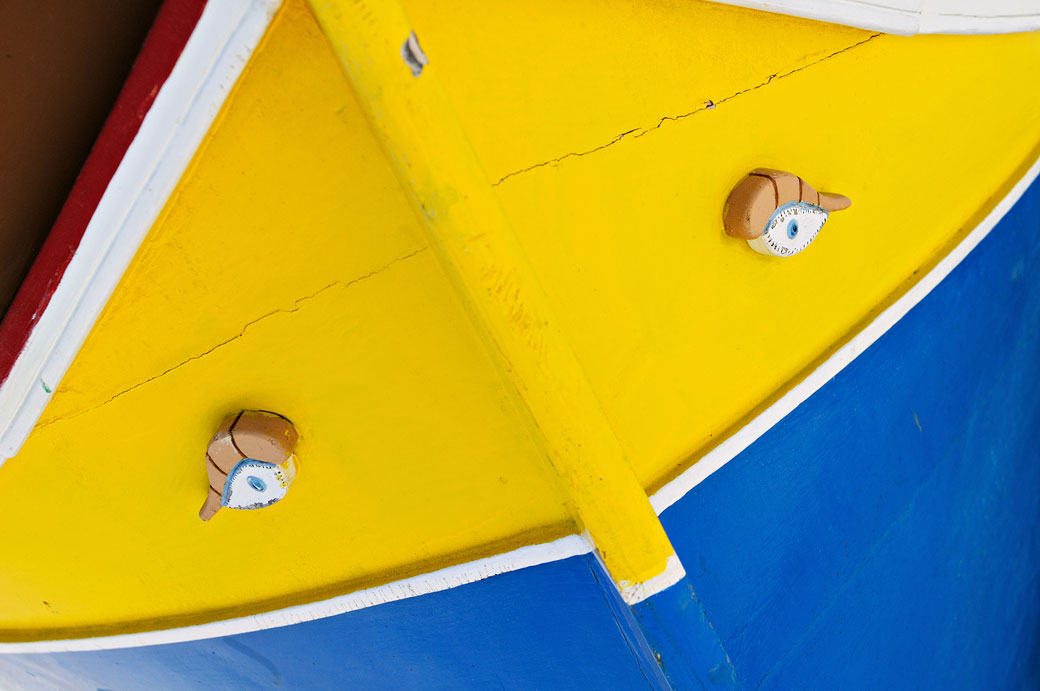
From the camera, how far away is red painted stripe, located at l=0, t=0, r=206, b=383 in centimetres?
62

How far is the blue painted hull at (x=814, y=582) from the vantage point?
932mm

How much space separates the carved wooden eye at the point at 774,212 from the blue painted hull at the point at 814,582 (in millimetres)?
283

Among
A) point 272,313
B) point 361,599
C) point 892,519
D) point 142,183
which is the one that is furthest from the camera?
point 892,519

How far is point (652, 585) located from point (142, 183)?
70 centimetres

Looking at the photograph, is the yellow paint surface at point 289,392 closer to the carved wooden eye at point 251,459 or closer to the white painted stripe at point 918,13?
the carved wooden eye at point 251,459

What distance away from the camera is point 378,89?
0.61 metres

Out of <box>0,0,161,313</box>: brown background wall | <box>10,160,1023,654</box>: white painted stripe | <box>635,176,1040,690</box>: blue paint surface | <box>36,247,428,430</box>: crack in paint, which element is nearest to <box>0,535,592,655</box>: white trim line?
<box>10,160,1023,654</box>: white painted stripe

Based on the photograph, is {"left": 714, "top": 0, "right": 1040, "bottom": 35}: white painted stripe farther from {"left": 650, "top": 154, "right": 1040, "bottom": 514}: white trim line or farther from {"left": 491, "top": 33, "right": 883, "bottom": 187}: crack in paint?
{"left": 650, "top": 154, "right": 1040, "bottom": 514}: white trim line

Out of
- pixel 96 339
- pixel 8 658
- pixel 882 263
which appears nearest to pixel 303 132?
pixel 96 339

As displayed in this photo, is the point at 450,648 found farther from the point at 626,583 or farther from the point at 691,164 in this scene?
the point at 691,164

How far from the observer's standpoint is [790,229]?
86 cm

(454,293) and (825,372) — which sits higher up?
(454,293)

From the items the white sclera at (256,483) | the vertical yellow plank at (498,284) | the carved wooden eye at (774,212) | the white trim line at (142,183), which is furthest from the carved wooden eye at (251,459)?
the carved wooden eye at (774,212)

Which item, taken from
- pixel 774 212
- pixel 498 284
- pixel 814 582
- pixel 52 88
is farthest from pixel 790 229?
pixel 52 88
